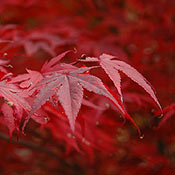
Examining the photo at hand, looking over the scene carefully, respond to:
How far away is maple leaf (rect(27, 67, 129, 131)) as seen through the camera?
49 cm

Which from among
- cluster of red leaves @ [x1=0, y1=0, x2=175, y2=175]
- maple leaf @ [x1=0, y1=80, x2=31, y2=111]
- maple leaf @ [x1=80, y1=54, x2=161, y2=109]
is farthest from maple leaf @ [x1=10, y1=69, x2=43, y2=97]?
cluster of red leaves @ [x1=0, y1=0, x2=175, y2=175]

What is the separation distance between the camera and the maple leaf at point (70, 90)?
491mm

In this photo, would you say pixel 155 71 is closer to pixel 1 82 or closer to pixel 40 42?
pixel 40 42

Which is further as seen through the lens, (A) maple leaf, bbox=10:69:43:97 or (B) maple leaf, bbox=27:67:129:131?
(A) maple leaf, bbox=10:69:43:97

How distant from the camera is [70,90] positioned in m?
0.53

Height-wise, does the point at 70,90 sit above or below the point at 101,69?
above

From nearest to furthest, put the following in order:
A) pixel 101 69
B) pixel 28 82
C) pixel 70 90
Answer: pixel 70 90 → pixel 28 82 → pixel 101 69

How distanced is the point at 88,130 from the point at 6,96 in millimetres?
526

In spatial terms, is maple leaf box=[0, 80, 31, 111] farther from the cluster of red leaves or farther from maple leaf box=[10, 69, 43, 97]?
the cluster of red leaves

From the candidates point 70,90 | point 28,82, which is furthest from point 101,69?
point 70,90

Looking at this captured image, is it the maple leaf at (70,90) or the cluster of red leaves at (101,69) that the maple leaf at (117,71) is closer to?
the maple leaf at (70,90)

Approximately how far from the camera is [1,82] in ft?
Result: 2.12

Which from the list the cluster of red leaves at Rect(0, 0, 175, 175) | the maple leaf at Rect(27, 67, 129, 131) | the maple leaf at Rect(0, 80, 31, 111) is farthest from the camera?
the cluster of red leaves at Rect(0, 0, 175, 175)

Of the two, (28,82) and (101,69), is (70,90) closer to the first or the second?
(28,82)
